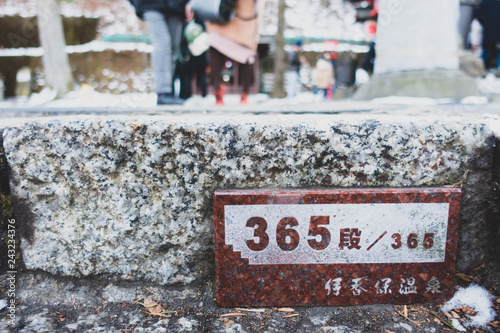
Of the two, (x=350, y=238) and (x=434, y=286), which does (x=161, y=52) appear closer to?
(x=350, y=238)

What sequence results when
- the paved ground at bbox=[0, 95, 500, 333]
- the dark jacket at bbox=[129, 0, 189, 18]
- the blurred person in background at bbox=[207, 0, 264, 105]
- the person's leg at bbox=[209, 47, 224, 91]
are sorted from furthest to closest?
the person's leg at bbox=[209, 47, 224, 91] → the blurred person in background at bbox=[207, 0, 264, 105] → the dark jacket at bbox=[129, 0, 189, 18] → the paved ground at bbox=[0, 95, 500, 333]

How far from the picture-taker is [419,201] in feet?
2.70

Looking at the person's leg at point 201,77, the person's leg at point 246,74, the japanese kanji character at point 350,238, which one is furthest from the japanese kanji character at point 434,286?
the person's leg at point 201,77

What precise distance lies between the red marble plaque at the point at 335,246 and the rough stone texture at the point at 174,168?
53 millimetres

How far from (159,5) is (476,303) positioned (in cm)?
264

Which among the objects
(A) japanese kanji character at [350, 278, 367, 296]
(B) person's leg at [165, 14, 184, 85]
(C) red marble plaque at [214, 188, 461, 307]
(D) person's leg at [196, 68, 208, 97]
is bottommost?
(A) japanese kanji character at [350, 278, 367, 296]

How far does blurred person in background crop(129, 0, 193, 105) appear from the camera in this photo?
2.45 meters

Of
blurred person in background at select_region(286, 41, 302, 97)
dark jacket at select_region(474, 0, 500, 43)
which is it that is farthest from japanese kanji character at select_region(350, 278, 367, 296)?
blurred person in background at select_region(286, 41, 302, 97)

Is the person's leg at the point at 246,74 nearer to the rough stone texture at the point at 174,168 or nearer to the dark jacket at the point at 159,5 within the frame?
the dark jacket at the point at 159,5

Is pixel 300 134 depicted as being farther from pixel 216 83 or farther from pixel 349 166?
pixel 216 83

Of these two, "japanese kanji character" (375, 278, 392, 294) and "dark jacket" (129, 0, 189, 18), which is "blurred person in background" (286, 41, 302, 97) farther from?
"japanese kanji character" (375, 278, 392, 294)

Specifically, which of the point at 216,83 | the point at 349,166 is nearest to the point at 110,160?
the point at 349,166

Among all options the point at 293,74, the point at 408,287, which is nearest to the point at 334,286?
the point at 408,287

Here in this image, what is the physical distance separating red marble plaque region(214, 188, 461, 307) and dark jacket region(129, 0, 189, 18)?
2188 mm
